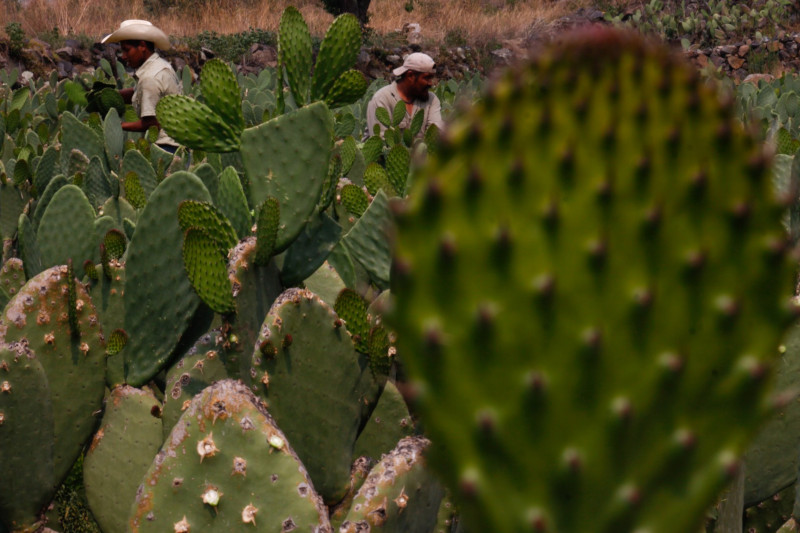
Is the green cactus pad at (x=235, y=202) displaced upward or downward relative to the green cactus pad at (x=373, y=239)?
upward

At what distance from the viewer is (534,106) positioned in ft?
2.46

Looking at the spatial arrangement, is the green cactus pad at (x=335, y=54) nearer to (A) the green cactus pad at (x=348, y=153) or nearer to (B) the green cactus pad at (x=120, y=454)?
(A) the green cactus pad at (x=348, y=153)

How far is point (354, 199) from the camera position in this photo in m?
3.26

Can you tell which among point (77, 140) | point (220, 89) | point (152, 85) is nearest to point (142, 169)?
point (77, 140)

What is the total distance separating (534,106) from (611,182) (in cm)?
9

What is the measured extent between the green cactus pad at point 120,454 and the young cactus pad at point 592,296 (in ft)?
4.58

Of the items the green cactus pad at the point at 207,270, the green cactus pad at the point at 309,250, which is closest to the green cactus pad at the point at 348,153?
the green cactus pad at the point at 309,250

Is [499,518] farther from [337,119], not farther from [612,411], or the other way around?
[337,119]

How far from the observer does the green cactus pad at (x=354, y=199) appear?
3.24 meters

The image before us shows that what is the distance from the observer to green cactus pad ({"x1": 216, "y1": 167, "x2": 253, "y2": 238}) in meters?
2.57

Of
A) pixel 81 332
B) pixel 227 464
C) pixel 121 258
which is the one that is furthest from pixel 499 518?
pixel 121 258

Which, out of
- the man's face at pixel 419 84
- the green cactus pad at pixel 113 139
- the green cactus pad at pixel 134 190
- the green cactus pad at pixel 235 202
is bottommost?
the man's face at pixel 419 84

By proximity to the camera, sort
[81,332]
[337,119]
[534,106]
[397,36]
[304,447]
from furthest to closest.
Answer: [397,36], [337,119], [81,332], [304,447], [534,106]

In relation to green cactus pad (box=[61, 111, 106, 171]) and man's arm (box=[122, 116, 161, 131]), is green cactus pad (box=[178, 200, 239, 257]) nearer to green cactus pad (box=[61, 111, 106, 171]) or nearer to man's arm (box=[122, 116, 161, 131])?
green cactus pad (box=[61, 111, 106, 171])
